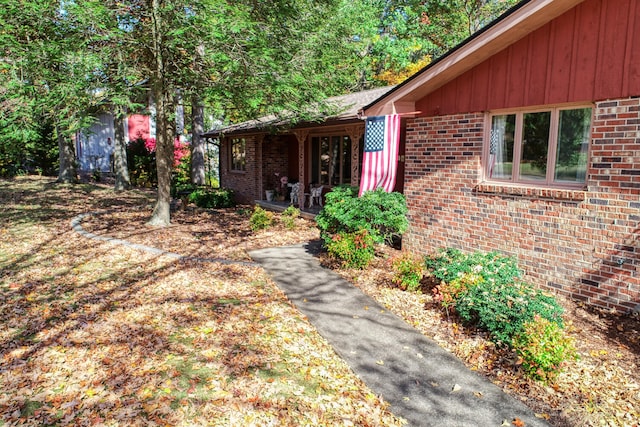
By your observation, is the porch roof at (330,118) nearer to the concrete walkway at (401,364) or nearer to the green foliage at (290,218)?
the green foliage at (290,218)

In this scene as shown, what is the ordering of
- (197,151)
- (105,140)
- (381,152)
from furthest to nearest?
(105,140) → (197,151) → (381,152)

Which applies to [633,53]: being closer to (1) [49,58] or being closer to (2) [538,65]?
(2) [538,65]

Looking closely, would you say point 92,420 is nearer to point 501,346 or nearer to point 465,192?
point 501,346

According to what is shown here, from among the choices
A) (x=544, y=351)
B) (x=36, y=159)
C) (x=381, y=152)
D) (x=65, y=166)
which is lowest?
(x=544, y=351)

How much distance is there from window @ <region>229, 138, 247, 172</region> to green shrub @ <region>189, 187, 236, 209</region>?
1.50 m

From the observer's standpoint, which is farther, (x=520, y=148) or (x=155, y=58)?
(x=155, y=58)

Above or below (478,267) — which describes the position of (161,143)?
above

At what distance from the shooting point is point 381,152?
8.08 m

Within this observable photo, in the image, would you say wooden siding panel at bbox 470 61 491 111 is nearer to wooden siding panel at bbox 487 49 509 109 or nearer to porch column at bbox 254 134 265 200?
wooden siding panel at bbox 487 49 509 109

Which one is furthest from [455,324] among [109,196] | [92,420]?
[109,196]

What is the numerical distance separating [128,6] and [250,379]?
360 inches

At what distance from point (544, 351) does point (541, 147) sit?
144 inches

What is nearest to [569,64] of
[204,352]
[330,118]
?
[330,118]

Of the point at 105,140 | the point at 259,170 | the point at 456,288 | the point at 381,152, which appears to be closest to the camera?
the point at 456,288
